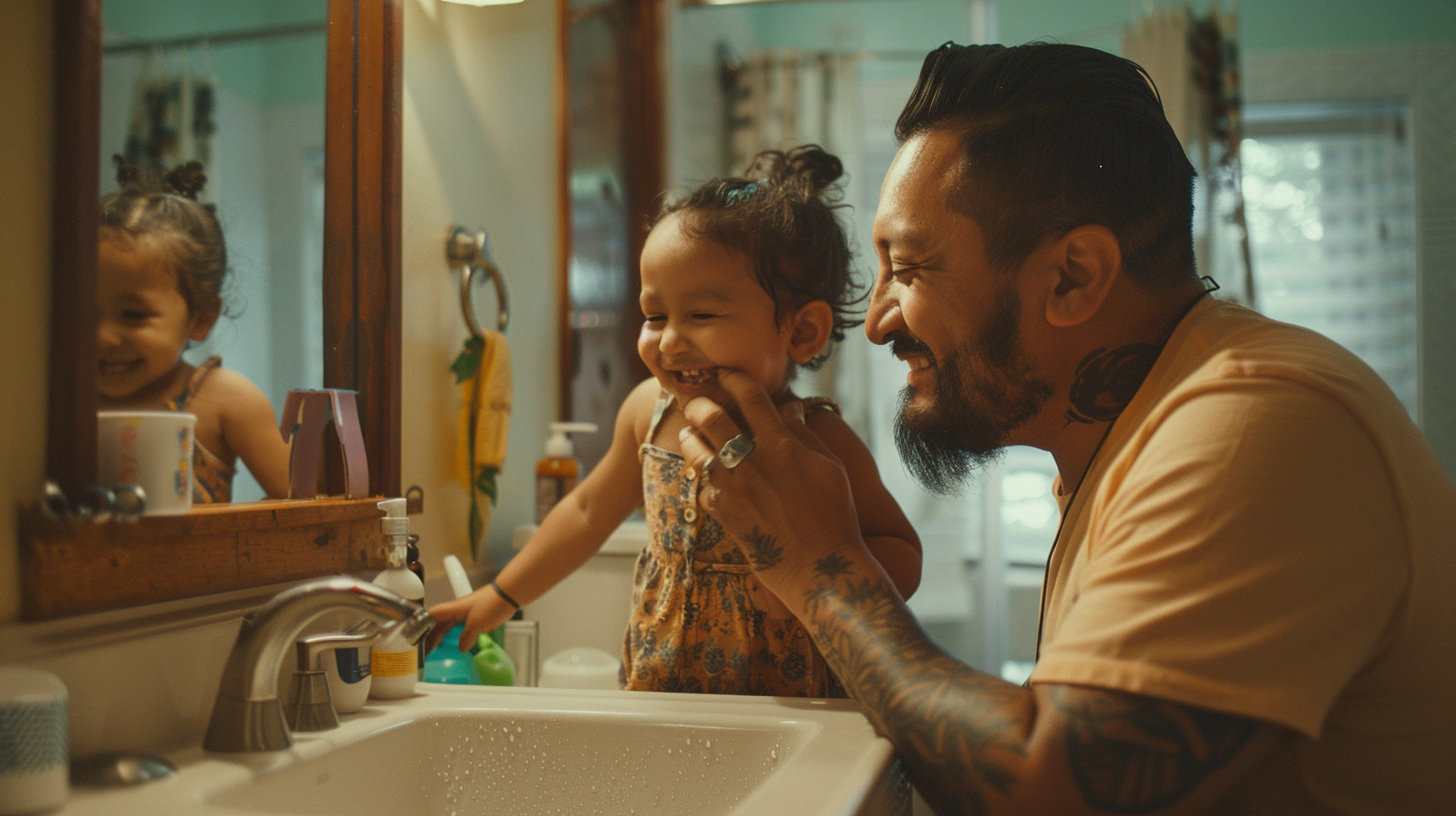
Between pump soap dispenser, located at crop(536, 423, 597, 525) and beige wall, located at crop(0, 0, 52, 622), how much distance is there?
36.7 inches

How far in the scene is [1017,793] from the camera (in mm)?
647

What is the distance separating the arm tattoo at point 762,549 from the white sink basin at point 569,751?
0.13m

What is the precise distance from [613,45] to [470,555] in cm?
130

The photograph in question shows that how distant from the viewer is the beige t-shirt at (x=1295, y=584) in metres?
0.60

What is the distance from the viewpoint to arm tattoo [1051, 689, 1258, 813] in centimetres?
60

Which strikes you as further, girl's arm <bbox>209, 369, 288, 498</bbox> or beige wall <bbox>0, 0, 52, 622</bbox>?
girl's arm <bbox>209, 369, 288, 498</bbox>

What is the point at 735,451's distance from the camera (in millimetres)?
963

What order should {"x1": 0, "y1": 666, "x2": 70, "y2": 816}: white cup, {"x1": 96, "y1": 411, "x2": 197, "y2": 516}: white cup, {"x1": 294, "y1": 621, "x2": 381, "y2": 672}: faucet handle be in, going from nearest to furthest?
{"x1": 0, "y1": 666, "x2": 70, "y2": 816}: white cup, {"x1": 96, "y1": 411, "x2": 197, "y2": 516}: white cup, {"x1": 294, "y1": 621, "x2": 381, "y2": 672}: faucet handle

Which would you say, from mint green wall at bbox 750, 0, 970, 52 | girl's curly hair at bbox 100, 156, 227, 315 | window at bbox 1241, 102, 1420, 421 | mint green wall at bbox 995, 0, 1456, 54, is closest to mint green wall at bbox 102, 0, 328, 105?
girl's curly hair at bbox 100, 156, 227, 315

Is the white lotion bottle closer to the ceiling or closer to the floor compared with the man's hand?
closer to the floor

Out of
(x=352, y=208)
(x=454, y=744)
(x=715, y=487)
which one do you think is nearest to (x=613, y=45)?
(x=352, y=208)

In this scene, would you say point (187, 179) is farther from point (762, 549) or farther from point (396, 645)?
A: point (762, 549)

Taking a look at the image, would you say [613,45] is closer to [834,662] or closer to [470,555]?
[470,555]

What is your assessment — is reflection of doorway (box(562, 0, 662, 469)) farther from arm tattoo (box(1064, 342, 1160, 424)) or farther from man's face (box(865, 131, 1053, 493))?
arm tattoo (box(1064, 342, 1160, 424))
